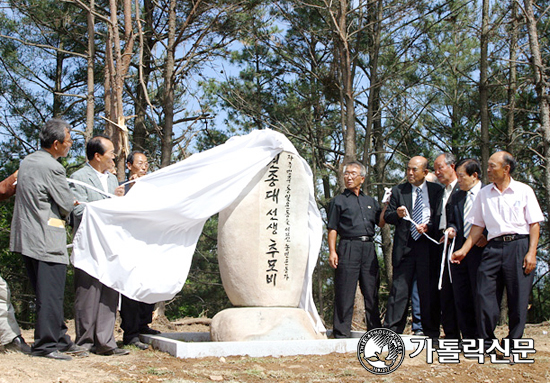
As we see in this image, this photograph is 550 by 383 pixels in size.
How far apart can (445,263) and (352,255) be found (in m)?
0.89

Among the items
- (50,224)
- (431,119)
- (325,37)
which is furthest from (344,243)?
(431,119)

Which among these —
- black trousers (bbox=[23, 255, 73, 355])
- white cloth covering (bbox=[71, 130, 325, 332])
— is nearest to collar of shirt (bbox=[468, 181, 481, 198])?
white cloth covering (bbox=[71, 130, 325, 332])

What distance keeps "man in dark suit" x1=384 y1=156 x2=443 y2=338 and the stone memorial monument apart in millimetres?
824

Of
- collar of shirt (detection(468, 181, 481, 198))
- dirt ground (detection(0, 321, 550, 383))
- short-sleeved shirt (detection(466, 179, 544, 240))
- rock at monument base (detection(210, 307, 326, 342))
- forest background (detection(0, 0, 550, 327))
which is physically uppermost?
forest background (detection(0, 0, 550, 327))

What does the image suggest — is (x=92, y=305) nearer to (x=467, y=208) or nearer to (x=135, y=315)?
(x=135, y=315)

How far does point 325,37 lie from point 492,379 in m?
8.12

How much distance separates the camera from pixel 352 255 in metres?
5.51

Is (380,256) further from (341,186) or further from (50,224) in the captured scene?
(50,224)

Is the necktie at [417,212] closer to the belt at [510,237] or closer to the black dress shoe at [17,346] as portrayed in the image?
the belt at [510,237]

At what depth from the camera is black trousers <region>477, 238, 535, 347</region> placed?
4.34 meters

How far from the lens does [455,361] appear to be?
4152 mm

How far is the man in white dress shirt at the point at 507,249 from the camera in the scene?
4.36 m

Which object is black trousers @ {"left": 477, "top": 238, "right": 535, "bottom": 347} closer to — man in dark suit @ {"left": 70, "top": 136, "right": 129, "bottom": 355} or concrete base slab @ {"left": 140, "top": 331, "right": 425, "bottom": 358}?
concrete base slab @ {"left": 140, "top": 331, "right": 425, "bottom": 358}

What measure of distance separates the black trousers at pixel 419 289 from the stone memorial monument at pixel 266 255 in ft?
2.49
